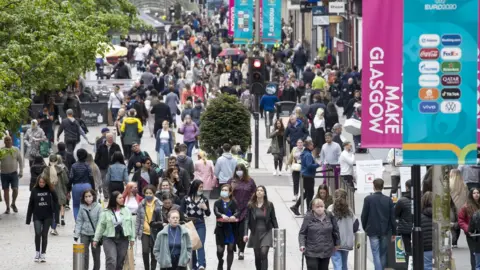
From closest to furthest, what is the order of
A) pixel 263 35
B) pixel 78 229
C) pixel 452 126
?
pixel 452 126, pixel 78 229, pixel 263 35

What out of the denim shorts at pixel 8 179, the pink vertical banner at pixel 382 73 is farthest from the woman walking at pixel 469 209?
the denim shorts at pixel 8 179

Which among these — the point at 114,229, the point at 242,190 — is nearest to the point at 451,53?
the point at 114,229

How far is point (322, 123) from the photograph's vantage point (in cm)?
3534

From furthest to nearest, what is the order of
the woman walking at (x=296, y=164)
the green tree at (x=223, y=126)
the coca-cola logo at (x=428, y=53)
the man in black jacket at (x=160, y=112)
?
the man in black jacket at (x=160, y=112), the green tree at (x=223, y=126), the woman walking at (x=296, y=164), the coca-cola logo at (x=428, y=53)

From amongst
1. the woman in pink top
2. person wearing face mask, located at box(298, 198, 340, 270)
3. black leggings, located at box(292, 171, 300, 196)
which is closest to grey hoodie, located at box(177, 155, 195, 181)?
the woman in pink top

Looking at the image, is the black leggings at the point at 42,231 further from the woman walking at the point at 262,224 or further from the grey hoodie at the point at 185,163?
the grey hoodie at the point at 185,163

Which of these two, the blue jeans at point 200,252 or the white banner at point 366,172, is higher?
the white banner at point 366,172

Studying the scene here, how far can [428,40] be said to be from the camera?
14164 mm

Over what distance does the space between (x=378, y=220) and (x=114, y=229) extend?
363cm

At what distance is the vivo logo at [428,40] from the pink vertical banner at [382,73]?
0.48m

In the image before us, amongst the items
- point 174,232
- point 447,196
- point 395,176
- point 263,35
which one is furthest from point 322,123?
point 447,196

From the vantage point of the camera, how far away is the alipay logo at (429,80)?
1424cm

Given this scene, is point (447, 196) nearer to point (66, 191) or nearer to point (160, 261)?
point (160, 261)

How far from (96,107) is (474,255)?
25710mm
